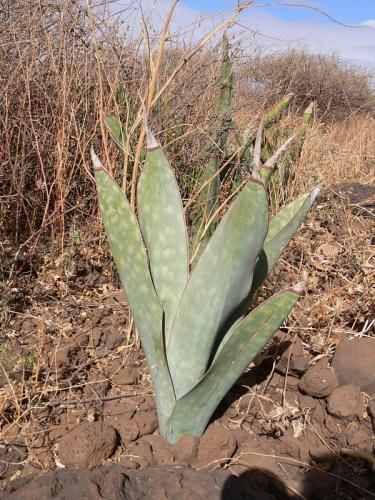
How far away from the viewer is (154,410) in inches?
67.8

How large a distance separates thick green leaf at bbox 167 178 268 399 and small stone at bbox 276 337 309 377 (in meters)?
0.48

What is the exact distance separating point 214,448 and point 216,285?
523 millimetres

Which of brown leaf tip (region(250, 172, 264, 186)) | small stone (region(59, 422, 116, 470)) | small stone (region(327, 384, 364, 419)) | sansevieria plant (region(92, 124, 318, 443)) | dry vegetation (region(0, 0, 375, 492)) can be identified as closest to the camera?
brown leaf tip (region(250, 172, 264, 186))

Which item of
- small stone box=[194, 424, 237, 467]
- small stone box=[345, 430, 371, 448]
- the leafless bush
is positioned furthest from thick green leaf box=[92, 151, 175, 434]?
the leafless bush

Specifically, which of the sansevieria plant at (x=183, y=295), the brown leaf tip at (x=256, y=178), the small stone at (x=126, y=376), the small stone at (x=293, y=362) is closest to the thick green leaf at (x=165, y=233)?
the sansevieria plant at (x=183, y=295)

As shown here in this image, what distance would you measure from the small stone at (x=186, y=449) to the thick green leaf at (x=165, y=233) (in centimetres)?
32

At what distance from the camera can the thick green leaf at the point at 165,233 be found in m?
1.49

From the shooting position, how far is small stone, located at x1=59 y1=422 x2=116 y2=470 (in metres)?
1.49

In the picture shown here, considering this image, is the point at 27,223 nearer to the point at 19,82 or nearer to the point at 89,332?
the point at 19,82

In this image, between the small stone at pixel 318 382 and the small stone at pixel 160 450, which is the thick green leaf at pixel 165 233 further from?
the small stone at pixel 318 382

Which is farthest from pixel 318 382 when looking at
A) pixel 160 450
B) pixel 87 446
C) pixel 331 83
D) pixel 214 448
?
pixel 331 83

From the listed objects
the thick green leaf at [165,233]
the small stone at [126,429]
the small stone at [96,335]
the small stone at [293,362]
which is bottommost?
the small stone at [126,429]

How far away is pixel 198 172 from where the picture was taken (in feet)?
10.1

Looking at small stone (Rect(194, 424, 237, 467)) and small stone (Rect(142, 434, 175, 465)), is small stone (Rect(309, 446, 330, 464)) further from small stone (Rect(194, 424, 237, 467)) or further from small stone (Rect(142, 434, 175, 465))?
small stone (Rect(142, 434, 175, 465))
